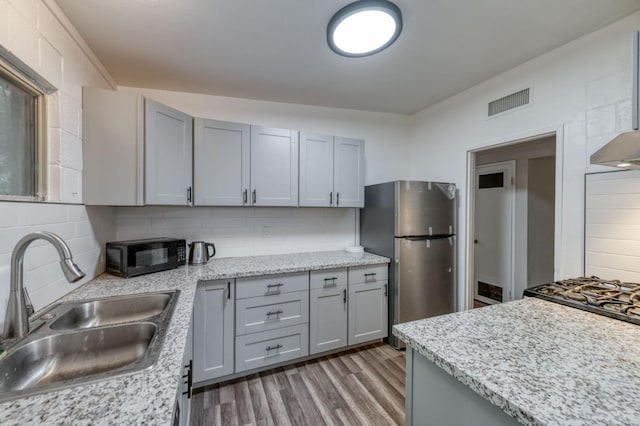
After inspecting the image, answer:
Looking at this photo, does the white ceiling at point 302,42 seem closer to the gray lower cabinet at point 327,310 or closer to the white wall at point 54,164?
the white wall at point 54,164

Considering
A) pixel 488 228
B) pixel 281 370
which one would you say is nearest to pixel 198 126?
pixel 281 370

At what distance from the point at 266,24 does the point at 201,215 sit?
1.68 metres

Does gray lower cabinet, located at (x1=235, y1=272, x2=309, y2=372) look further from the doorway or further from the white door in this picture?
the white door

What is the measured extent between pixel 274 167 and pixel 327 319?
1473 mm

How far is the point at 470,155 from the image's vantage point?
8.57 ft

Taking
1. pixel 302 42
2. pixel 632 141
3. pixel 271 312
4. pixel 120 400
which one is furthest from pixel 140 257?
pixel 632 141

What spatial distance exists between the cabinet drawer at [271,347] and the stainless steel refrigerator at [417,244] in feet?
3.06

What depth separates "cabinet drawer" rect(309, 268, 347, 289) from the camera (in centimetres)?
226

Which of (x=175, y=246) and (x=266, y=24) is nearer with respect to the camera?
(x=266, y=24)

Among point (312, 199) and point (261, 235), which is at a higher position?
point (312, 199)

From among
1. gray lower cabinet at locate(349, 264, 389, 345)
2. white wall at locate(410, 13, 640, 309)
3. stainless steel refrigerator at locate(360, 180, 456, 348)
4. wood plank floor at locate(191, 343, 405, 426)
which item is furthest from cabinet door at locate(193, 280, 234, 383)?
white wall at locate(410, 13, 640, 309)

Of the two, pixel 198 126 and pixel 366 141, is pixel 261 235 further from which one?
pixel 366 141

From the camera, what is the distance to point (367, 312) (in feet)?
8.15

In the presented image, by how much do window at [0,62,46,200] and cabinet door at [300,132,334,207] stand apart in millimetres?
1746
